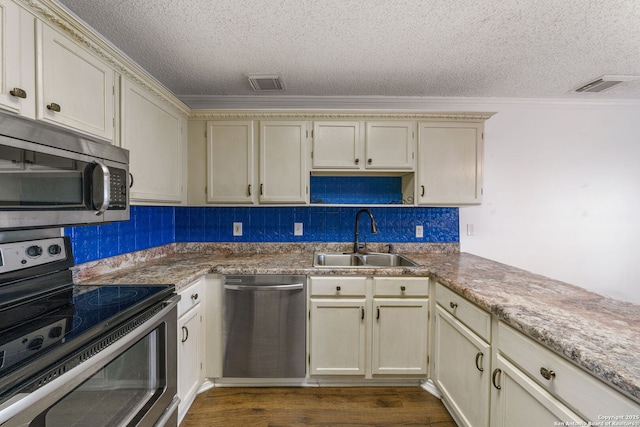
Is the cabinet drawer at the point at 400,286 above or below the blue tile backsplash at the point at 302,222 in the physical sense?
below

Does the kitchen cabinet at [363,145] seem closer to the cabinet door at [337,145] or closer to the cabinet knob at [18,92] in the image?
the cabinet door at [337,145]

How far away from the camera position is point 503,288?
1.43 metres

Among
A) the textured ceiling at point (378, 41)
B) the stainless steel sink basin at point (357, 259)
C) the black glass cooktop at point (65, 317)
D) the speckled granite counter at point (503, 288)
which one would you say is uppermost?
the textured ceiling at point (378, 41)

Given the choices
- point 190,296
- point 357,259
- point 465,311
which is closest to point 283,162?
point 357,259

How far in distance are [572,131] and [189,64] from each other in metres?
3.56

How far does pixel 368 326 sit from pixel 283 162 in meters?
1.47

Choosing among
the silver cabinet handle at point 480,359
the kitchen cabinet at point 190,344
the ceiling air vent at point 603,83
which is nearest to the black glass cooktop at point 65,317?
the kitchen cabinet at point 190,344

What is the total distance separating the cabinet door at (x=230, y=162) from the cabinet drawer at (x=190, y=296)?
0.78 m

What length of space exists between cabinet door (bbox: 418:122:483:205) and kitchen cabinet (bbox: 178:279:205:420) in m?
1.89

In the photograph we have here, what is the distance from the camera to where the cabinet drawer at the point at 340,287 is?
1968 mm

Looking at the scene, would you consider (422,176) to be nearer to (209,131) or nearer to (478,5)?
(478,5)

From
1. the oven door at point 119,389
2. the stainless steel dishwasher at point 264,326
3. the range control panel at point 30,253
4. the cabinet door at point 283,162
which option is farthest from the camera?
the cabinet door at point 283,162

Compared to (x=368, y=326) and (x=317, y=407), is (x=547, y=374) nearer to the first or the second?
(x=368, y=326)

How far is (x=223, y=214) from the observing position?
103 inches
